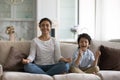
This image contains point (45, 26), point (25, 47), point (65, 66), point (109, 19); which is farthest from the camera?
point (109, 19)

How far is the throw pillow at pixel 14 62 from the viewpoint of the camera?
3439 mm

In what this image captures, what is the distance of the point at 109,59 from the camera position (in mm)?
3631

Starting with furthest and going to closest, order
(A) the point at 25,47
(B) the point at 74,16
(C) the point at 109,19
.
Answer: (B) the point at 74,16
(C) the point at 109,19
(A) the point at 25,47

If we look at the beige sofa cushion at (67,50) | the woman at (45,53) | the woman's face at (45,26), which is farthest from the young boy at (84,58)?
the woman's face at (45,26)

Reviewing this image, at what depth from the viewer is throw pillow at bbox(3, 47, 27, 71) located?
3.44 metres

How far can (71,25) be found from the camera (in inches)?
243

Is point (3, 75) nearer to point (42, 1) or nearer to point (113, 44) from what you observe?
point (113, 44)

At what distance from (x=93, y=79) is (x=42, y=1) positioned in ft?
10.7

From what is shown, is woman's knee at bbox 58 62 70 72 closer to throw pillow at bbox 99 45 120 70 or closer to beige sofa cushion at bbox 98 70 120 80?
beige sofa cushion at bbox 98 70 120 80

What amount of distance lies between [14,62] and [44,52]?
408 mm

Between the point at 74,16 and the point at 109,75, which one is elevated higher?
the point at 74,16

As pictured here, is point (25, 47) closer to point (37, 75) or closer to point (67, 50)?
point (67, 50)

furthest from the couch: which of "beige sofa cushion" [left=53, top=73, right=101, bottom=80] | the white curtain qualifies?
the white curtain

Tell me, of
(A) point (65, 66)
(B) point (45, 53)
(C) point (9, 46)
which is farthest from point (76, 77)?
(C) point (9, 46)
